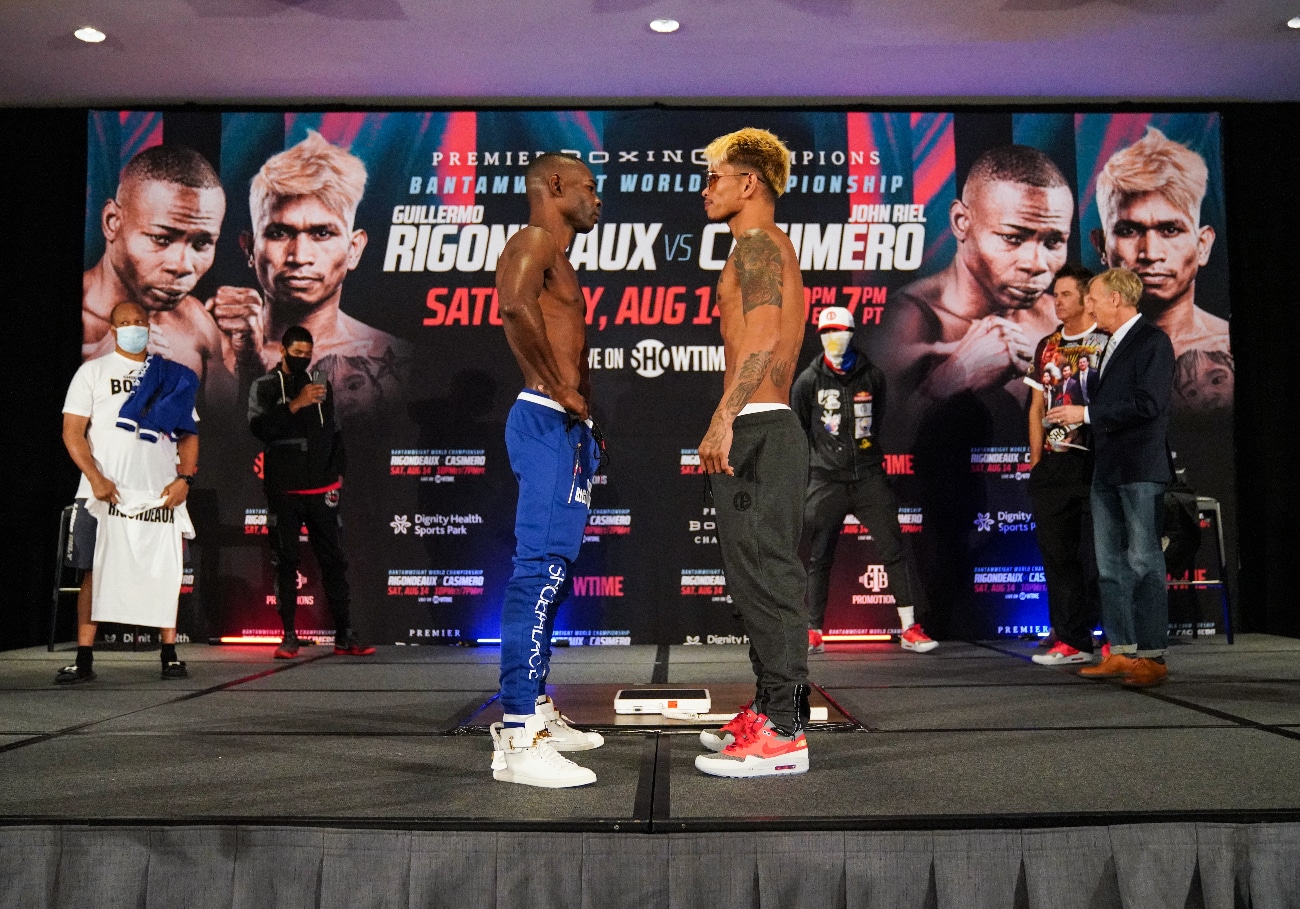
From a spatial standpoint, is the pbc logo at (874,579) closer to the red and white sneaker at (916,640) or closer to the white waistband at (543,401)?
the red and white sneaker at (916,640)

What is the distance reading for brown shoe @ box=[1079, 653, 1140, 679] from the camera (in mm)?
4098

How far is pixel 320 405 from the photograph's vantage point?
5.61m

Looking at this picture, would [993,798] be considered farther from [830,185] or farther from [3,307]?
[3,307]

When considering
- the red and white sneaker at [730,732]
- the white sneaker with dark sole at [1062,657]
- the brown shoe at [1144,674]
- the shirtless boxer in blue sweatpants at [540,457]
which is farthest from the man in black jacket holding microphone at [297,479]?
the brown shoe at [1144,674]

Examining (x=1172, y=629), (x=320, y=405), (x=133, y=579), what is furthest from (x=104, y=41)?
(x=1172, y=629)

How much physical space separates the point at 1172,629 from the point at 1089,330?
2.37 metres

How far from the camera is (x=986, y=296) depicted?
636 centimetres

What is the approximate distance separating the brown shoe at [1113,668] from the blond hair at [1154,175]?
331cm

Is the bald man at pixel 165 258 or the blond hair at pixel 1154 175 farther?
the blond hair at pixel 1154 175

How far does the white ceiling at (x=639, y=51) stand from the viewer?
5.37 meters

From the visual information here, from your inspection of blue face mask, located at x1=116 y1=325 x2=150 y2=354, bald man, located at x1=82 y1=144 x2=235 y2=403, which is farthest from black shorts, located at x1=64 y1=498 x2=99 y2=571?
bald man, located at x1=82 y1=144 x2=235 y2=403

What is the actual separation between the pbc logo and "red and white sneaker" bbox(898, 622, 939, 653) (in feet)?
1.73

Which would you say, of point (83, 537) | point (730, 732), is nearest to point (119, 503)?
point (83, 537)

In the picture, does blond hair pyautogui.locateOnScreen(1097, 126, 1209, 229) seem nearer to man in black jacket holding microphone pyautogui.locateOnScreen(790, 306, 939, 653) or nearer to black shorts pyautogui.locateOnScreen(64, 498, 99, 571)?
man in black jacket holding microphone pyautogui.locateOnScreen(790, 306, 939, 653)
